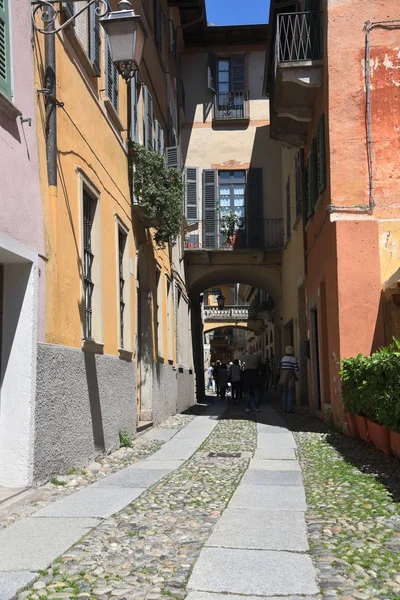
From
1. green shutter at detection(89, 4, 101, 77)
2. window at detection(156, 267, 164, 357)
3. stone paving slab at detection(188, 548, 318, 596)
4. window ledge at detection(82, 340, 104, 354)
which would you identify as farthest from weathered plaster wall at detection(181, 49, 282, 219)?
stone paving slab at detection(188, 548, 318, 596)

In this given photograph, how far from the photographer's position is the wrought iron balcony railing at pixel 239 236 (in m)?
21.3

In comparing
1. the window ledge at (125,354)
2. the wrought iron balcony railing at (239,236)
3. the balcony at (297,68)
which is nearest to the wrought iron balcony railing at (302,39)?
the balcony at (297,68)

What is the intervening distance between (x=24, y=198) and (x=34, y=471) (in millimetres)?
2480

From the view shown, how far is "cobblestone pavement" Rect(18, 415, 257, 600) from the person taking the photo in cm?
348

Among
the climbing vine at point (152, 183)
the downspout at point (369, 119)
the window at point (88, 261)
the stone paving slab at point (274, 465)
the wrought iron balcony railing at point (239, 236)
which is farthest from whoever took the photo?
the wrought iron balcony railing at point (239, 236)

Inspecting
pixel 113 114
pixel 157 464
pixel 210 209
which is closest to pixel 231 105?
pixel 210 209

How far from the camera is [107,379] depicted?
8898 mm

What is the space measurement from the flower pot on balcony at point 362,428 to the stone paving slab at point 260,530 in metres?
3.96

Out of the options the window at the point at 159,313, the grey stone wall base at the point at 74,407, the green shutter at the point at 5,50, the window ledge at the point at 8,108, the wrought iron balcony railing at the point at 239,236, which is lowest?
the grey stone wall base at the point at 74,407

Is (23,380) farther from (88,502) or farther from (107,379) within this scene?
(107,379)

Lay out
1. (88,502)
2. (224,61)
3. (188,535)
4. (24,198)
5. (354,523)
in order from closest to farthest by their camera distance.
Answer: (188,535) → (354,523) → (88,502) → (24,198) → (224,61)

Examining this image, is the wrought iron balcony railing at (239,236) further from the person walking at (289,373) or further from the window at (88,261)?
the window at (88,261)

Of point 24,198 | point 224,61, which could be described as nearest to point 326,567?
point 24,198

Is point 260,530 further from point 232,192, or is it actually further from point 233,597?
point 232,192
